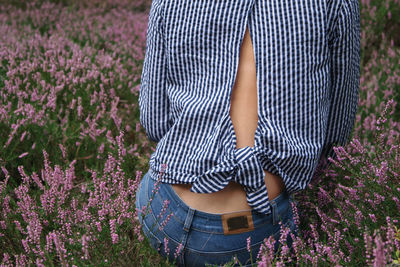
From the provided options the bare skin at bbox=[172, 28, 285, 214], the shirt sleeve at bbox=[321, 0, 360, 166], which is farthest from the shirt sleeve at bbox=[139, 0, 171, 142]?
the shirt sleeve at bbox=[321, 0, 360, 166]

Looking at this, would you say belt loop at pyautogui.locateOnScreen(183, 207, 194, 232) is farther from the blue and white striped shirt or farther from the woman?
the blue and white striped shirt

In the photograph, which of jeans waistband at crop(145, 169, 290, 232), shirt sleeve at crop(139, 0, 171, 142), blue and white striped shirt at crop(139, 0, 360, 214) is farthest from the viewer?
shirt sleeve at crop(139, 0, 171, 142)

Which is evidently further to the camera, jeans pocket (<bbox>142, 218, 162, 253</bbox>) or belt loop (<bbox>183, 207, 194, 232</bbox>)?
jeans pocket (<bbox>142, 218, 162, 253</bbox>)

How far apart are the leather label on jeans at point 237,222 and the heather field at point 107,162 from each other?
0.17 metres

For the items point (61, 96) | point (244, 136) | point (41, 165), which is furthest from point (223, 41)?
point (61, 96)

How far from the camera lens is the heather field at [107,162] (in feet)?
6.46

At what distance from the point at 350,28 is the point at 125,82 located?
115 inches

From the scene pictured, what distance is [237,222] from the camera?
1.93 metres

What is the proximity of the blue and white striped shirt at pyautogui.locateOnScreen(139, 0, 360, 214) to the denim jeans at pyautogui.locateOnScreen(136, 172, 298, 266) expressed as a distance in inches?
4.2

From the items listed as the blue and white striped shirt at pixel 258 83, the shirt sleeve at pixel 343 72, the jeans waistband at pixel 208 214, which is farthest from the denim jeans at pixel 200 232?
the shirt sleeve at pixel 343 72

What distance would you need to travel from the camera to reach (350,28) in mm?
1913

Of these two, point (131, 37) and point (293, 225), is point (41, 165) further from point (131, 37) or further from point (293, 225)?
point (131, 37)

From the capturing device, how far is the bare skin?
190cm

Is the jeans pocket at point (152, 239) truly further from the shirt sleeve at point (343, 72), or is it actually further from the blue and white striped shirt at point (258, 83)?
the shirt sleeve at point (343, 72)
